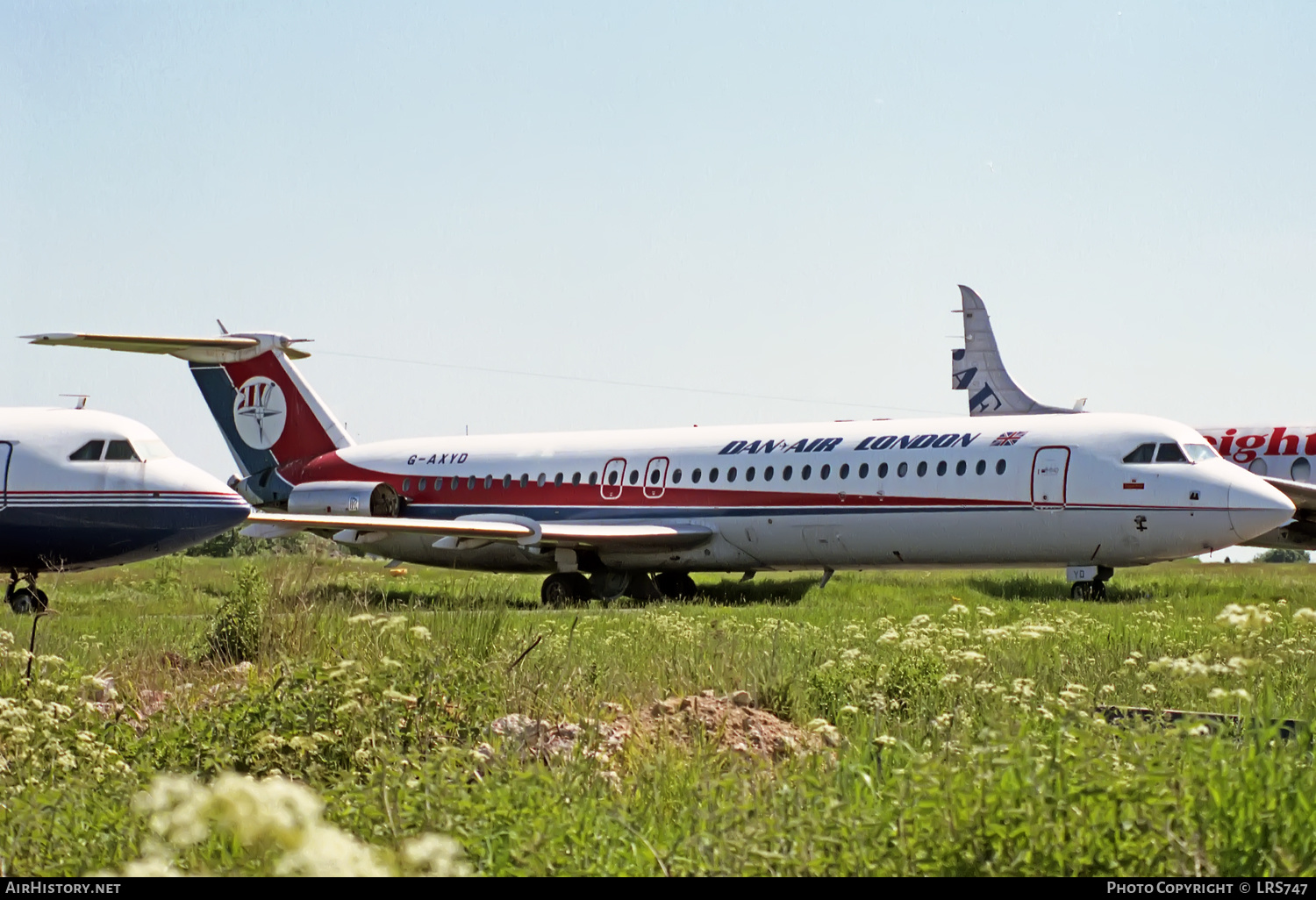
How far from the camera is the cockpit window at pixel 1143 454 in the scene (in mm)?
20406

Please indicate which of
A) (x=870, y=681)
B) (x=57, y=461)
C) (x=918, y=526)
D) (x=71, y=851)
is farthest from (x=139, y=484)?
(x=71, y=851)

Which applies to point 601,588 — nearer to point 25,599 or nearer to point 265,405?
point 265,405

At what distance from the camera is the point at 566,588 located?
82.3 feet

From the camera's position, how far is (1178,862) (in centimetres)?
Answer: 413

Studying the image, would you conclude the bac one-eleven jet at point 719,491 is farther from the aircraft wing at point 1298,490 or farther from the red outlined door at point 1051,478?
the aircraft wing at point 1298,490

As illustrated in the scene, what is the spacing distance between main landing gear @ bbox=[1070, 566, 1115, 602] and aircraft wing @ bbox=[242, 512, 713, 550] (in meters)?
6.16

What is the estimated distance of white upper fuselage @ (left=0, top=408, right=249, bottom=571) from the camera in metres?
18.5

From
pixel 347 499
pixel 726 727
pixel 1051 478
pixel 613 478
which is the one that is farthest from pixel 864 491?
pixel 726 727

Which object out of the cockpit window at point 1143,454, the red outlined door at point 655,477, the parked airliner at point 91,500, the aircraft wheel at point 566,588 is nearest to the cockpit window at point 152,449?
the parked airliner at point 91,500

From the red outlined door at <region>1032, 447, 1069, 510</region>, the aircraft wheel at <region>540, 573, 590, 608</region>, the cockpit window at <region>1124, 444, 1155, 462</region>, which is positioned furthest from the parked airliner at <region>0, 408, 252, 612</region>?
the cockpit window at <region>1124, 444, 1155, 462</region>

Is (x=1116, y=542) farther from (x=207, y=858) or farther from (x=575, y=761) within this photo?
(x=207, y=858)

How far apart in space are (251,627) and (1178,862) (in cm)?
809

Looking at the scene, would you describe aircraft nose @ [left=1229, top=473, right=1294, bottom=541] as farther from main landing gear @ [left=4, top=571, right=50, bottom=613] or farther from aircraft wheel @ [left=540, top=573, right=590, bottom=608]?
main landing gear @ [left=4, top=571, right=50, bottom=613]

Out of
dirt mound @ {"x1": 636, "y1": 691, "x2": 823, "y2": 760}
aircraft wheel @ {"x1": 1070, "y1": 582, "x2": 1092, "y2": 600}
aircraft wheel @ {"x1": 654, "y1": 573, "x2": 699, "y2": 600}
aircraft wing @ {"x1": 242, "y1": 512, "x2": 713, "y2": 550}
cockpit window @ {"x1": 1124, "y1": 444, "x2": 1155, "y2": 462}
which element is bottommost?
aircraft wheel @ {"x1": 654, "y1": 573, "x2": 699, "y2": 600}
